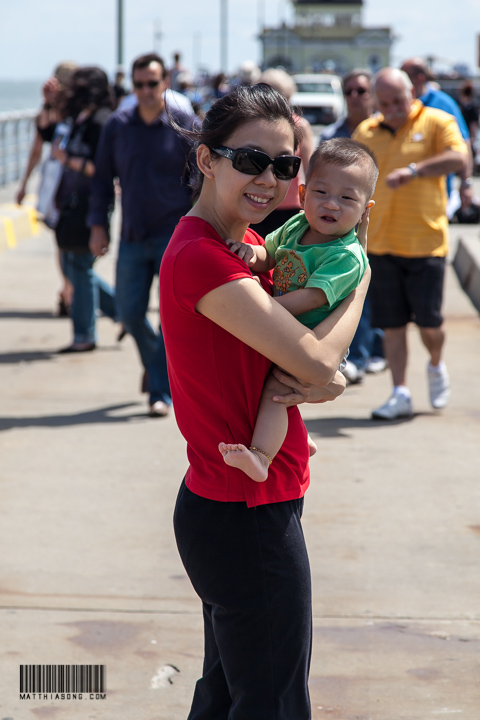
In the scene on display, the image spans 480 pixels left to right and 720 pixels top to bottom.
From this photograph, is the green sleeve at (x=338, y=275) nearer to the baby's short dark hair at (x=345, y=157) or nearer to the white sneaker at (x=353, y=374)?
A: the baby's short dark hair at (x=345, y=157)

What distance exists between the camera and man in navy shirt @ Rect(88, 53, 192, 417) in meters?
5.58

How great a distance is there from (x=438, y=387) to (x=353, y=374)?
30.8 inches

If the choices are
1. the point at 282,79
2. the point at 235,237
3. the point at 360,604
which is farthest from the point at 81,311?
the point at 235,237

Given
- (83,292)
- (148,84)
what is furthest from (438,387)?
(83,292)

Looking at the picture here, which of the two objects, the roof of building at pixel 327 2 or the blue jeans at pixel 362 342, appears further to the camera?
the roof of building at pixel 327 2

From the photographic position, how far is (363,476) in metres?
4.93

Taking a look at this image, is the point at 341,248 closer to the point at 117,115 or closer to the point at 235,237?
the point at 235,237

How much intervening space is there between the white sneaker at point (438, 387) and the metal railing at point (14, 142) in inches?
456

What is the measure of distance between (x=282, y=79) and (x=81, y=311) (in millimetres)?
2392

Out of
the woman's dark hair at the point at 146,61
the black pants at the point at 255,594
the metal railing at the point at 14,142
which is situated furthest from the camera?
the metal railing at the point at 14,142

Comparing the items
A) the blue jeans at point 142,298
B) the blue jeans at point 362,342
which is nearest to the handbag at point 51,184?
the blue jeans at point 142,298

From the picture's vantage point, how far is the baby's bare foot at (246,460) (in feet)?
6.26
